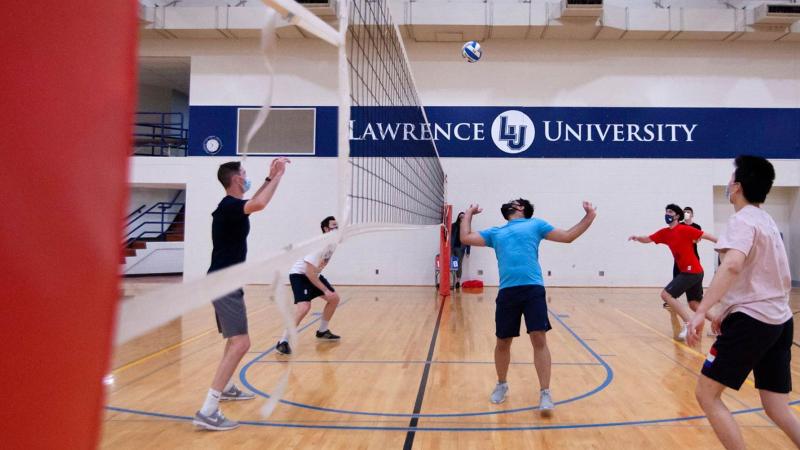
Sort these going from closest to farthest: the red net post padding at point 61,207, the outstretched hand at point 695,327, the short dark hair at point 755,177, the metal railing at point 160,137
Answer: the red net post padding at point 61,207 → the outstretched hand at point 695,327 → the short dark hair at point 755,177 → the metal railing at point 160,137

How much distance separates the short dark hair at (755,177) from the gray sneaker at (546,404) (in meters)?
1.92

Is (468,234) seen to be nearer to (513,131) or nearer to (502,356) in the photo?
(502,356)

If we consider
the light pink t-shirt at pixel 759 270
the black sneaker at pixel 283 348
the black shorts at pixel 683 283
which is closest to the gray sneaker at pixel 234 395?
the black sneaker at pixel 283 348

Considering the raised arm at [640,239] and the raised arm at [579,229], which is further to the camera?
the raised arm at [640,239]

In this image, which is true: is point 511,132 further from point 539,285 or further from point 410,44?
point 539,285

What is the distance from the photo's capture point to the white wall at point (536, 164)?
1289cm

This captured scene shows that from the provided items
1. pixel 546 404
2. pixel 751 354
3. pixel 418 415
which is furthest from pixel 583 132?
pixel 751 354

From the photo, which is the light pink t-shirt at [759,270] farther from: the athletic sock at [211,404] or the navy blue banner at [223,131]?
the navy blue banner at [223,131]

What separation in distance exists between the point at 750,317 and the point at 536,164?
35.5 ft

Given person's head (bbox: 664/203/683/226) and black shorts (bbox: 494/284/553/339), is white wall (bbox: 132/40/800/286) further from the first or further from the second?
black shorts (bbox: 494/284/553/339)

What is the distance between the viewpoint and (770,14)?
11.8 meters

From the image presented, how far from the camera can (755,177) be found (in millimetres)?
2623

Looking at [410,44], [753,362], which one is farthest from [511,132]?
[753,362]

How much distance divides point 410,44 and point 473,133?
2732 mm
